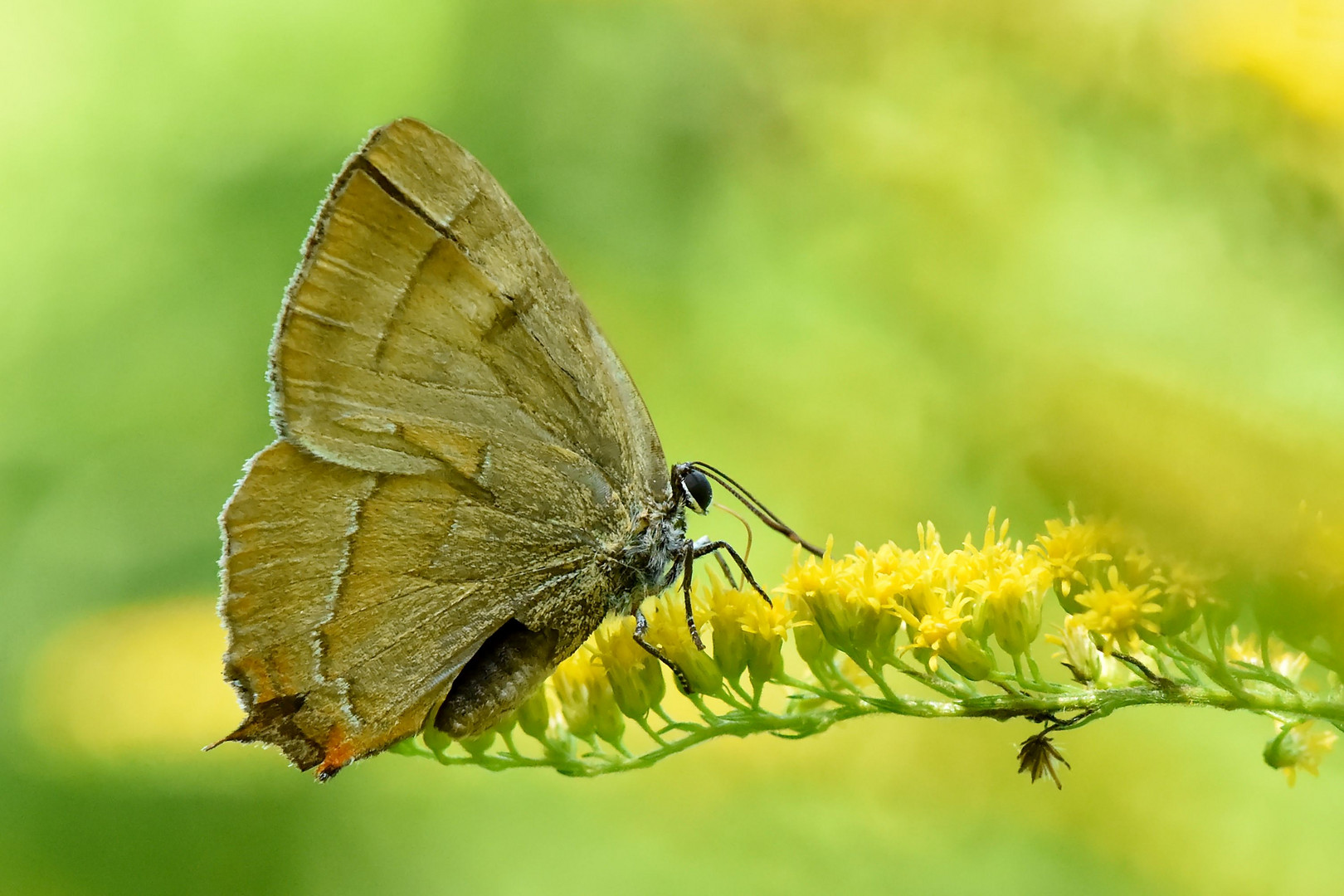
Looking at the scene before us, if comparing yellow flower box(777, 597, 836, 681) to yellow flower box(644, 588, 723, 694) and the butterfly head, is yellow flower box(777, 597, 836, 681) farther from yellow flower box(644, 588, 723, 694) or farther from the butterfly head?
the butterfly head

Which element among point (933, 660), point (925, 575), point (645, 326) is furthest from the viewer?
point (645, 326)

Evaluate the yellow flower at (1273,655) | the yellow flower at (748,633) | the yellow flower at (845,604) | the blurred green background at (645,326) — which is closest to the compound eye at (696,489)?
the yellow flower at (748,633)

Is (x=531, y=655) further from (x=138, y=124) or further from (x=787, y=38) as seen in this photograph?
(x=138, y=124)

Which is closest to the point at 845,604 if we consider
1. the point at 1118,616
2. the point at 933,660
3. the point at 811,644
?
the point at 811,644

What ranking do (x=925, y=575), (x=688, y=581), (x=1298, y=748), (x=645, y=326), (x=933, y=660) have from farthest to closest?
(x=645, y=326)
(x=688, y=581)
(x=925, y=575)
(x=933, y=660)
(x=1298, y=748)

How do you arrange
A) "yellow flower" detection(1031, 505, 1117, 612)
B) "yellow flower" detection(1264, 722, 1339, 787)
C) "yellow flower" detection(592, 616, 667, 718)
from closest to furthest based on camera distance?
"yellow flower" detection(1264, 722, 1339, 787)
"yellow flower" detection(1031, 505, 1117, 612)
"yellow flower" detection(592, 616, 667, 718)

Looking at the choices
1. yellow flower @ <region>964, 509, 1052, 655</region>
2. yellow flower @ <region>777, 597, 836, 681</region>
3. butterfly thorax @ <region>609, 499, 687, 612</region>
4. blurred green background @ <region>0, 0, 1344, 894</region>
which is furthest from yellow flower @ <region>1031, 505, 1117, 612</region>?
butterfly thorax @ <region>609, 499, 687, 612</region>

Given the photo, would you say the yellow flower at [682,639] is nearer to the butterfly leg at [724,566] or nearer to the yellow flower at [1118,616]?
the butterfly leg at [724,566]

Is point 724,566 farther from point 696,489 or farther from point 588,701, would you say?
point 588,701
